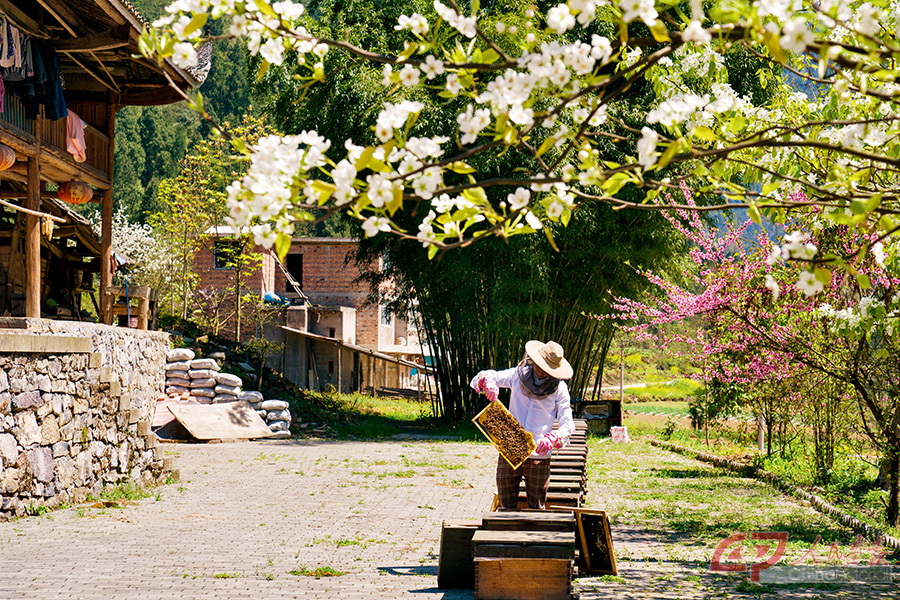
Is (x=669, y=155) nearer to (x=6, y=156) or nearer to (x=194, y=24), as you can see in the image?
(x=194, y=24)

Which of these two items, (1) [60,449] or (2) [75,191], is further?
(2) [75,191]

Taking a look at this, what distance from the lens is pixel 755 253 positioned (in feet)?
36.7

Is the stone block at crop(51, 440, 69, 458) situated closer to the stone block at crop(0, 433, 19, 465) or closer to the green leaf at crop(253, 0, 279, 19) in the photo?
the stone block at crop(0, 433, 19, 465)

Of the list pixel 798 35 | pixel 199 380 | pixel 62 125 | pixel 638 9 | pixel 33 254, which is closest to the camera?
pixel 798 35

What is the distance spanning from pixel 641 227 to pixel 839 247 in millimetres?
10092

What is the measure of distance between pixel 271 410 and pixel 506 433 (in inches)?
548

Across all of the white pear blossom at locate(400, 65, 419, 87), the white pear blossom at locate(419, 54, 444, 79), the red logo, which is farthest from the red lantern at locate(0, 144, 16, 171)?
the white pear blossom at locate(419, 54, 444, 79)

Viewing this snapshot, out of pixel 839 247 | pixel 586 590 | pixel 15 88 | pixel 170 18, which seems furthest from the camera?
pixel 15 88

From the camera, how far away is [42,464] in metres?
9.07

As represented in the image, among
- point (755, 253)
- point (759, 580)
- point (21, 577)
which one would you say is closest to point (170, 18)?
point (21, 577)

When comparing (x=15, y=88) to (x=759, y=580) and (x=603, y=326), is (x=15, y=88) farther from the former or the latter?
(x=603, y=326)

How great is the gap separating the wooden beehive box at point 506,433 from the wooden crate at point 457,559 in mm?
541

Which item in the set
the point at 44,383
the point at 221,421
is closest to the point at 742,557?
the point at 44,383

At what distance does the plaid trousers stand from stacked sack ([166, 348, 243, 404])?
1387 cm
